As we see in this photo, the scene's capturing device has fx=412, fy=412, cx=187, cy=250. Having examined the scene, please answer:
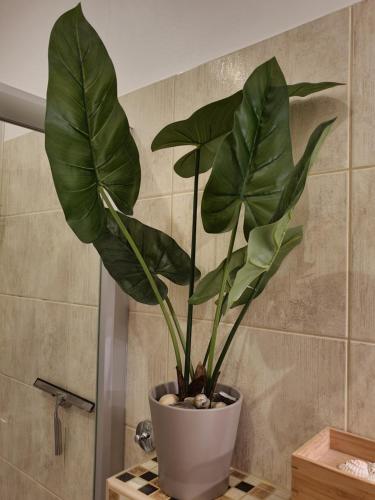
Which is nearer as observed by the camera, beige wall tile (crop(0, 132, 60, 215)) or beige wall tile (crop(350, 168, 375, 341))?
beige wall tile (crop(350, 168, 375, 341))

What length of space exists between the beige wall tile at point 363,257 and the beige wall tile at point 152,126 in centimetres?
49

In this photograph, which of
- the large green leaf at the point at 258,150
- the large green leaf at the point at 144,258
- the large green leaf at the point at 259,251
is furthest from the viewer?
the large green leaf at the point at 144,258

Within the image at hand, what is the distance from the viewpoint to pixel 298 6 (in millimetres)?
875

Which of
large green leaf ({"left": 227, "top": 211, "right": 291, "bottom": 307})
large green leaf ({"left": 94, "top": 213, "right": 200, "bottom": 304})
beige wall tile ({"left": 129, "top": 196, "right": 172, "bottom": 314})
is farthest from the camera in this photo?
beige wall tile ({"left": 129, "top": 196, "right": 172, "bottom": 314})

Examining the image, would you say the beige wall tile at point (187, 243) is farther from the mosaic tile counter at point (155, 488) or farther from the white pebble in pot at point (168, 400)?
the mosaic tile counter at point (155, 488)

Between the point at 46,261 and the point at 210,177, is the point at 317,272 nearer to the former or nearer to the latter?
the point at 210,177

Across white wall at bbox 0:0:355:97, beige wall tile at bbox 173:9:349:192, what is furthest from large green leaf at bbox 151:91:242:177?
white wall at bbox 0:0:355:97

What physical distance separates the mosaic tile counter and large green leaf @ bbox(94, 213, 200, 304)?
1.22 feet

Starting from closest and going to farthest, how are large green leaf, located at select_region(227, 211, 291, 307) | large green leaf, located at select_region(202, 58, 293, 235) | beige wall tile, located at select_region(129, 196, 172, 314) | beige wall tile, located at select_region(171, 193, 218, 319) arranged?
large green leaf, located at select_region(227, 211, 291, 307) → large green leaf, located at select_region(202, 58, 293, 235) → beige wall tile, located at select_region(171, 193, 218, 319) → beige wall tile, located at select_region(129, 196, 172, 314)

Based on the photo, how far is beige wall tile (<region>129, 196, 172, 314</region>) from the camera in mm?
1103

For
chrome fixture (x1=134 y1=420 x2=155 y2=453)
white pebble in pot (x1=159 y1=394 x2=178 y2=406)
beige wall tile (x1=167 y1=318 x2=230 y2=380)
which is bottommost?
chrome fixture (x1=134 y1=420 x2=155 y2=453)

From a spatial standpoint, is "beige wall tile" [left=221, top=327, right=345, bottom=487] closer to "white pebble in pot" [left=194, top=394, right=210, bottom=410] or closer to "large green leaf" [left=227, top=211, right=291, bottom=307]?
"white pebble in pot" [left=194, top=394, right=210, bottom=410]

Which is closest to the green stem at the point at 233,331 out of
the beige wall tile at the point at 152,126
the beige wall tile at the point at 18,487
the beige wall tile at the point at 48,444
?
the beige wall tile at the point at 152,126

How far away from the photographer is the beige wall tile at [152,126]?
1.11 m
